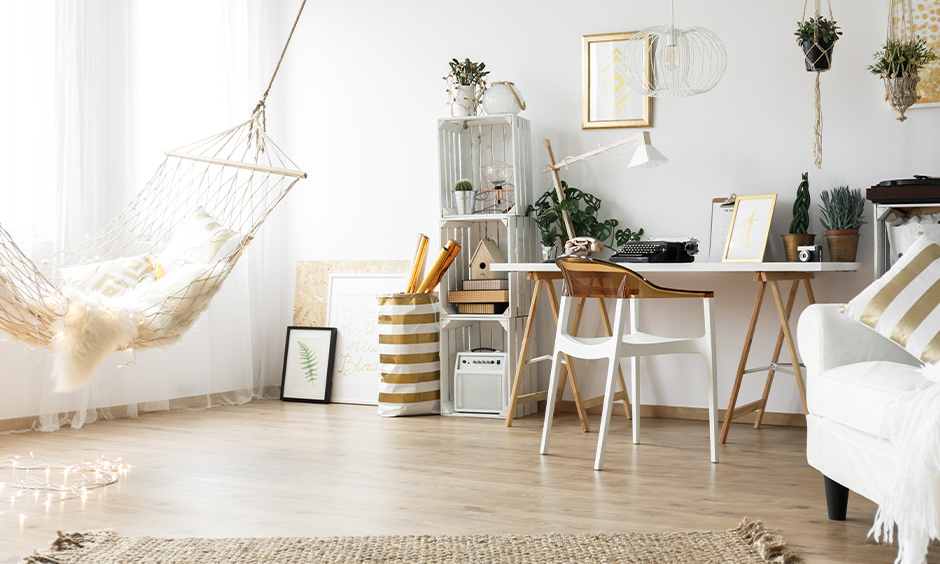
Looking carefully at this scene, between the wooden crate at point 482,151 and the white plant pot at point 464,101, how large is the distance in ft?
0.14

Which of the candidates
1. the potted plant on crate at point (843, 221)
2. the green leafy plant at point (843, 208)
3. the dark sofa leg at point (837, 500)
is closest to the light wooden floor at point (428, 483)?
the dark sofa leg at point (837, 500)

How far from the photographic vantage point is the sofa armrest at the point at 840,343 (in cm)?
245

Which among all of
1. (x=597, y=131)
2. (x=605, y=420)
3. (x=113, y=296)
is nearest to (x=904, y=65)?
(x=597, y=131)

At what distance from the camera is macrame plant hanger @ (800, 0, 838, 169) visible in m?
3.75

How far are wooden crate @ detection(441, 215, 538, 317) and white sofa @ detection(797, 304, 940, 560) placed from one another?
1.94 m

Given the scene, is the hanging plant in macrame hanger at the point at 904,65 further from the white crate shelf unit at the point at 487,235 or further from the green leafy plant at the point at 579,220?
the white crate shelf unit at the point at 487,235

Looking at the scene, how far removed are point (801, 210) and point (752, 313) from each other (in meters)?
0.50

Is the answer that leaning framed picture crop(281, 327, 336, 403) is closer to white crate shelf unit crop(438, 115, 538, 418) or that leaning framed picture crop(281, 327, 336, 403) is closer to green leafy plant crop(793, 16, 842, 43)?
white crate shelf unit crop(438, 115, 538, 418)

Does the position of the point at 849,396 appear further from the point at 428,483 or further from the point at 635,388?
the point at 635,388

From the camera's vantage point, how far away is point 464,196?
14.5 feet

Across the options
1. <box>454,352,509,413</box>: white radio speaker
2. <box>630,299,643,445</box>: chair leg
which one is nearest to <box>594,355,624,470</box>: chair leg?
<box>630,299,643,445</box>: chair leg

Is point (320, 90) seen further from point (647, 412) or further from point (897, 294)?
point (897, 294)

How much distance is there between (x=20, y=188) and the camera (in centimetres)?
399

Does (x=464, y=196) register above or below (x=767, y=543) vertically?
above
